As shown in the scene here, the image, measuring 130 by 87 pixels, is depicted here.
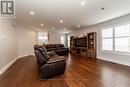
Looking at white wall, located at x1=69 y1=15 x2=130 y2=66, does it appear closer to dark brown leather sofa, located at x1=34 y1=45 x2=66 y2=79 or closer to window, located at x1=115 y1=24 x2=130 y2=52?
window, located at x1=115 y1=24 x2=130 y2=52

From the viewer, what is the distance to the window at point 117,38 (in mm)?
4970

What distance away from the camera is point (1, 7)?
361cm

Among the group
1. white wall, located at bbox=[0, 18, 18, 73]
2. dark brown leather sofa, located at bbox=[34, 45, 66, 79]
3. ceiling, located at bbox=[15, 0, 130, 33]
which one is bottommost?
dark brown leather sofa, located at bbox=[34, 45, 66, 79]

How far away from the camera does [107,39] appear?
20.6ft

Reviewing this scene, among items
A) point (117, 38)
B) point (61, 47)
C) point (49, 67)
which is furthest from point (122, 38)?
point (61, 47)

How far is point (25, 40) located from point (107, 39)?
6.68 m

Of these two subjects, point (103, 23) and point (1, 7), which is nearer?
point (1, 7)

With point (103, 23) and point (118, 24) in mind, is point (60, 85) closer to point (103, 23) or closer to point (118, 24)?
point (118, 24)

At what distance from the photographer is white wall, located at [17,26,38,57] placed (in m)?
8.05

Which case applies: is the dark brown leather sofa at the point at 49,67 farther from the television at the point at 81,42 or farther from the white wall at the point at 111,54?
the television at the point at 81,42

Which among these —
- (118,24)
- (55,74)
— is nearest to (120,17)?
(118,24)

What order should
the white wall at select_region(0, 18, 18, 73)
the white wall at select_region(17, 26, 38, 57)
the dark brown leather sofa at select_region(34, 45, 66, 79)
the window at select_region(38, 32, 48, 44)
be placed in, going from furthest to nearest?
1. the window at select_region(38, 32, 48, 44)
2. the white wall at select_region(17, 26, 38, 57)
3. the white wall at select_region(0, 18, 18, 73)
4. the dark brown leather sofa at select_region(34, 45, 66, 79)

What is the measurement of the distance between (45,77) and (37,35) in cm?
807

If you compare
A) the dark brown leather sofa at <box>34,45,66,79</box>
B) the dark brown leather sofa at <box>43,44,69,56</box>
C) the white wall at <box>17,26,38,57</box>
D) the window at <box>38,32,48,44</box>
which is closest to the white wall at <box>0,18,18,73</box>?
the dark brown leather sofa at <box>34,45,66,79</box>
